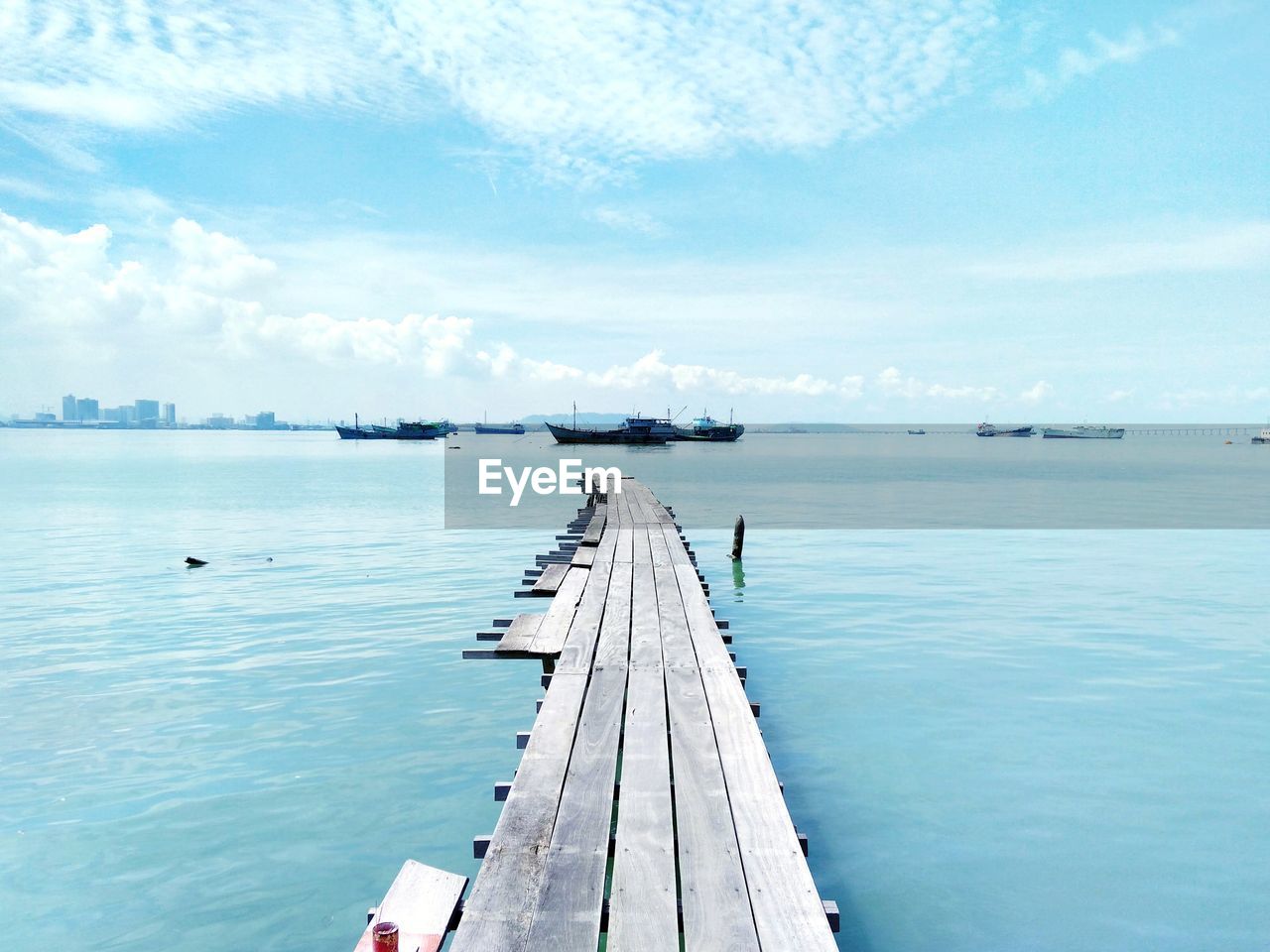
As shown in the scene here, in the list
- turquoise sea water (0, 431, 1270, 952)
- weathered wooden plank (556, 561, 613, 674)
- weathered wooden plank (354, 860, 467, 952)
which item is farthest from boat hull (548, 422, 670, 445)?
weathered wooden plank (354, 860, 467, 952)

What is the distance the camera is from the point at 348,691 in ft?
34.0

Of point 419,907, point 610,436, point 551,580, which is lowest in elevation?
point 419,907

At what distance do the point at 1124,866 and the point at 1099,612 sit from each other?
10.2 meters

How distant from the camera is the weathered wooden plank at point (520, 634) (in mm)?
8508

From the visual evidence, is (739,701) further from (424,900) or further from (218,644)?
(218,644)

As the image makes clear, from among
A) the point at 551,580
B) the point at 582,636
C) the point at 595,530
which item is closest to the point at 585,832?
the point at 582,636

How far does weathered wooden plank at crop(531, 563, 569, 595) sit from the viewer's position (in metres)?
12.0

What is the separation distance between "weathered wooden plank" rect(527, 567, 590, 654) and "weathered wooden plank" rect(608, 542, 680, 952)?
1.47m

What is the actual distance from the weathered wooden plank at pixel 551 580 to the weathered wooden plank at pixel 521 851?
237 inches

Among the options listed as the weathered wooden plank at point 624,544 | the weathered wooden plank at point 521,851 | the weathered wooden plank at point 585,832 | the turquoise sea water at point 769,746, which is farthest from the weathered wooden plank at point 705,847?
the weathered wooden plank at point 624,544

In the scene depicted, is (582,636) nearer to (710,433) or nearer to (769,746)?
(769,746)

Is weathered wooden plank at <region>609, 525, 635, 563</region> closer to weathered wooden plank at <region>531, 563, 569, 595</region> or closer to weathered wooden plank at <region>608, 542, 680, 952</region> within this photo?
weathered wooden plank at <region>531, 563, 569, 595</region>

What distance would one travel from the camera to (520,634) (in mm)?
9055

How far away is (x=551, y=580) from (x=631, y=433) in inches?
5252
